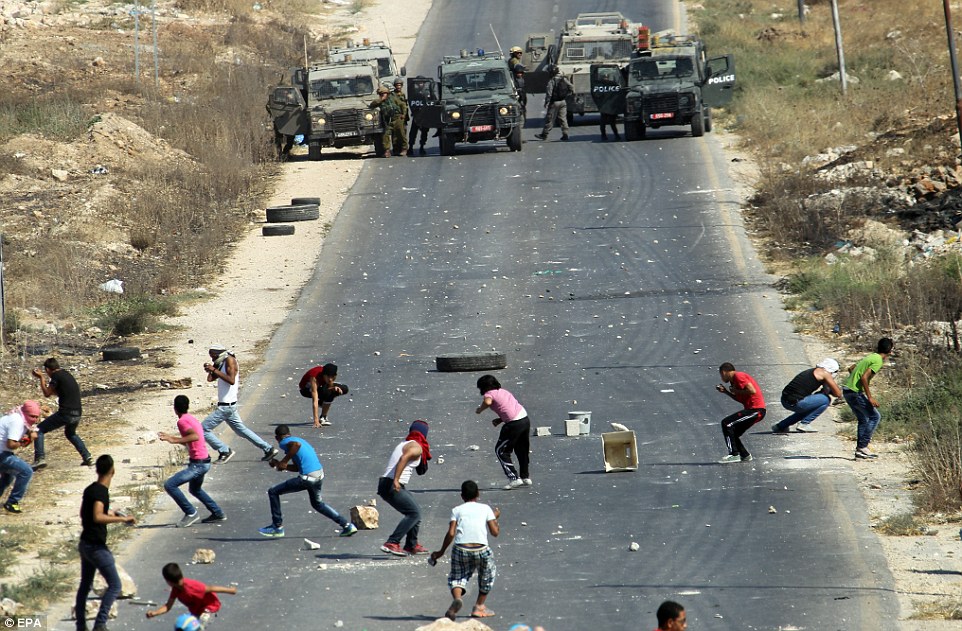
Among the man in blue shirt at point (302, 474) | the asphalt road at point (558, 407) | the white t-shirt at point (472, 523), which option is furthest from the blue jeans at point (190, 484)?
the white t-shirt at point (472, 523)

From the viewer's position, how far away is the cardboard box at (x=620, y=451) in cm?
1608

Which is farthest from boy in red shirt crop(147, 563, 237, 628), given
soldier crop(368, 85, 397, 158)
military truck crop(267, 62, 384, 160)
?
military truck crop(267, 62, 384, 160)

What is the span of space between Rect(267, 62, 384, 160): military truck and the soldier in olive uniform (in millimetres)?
387

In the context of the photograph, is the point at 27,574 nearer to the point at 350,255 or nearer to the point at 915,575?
the point at 915,575

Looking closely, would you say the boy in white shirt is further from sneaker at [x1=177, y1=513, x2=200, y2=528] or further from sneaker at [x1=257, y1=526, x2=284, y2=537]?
sneaker at [x1=177, y1=513, x2=200, y2=528]

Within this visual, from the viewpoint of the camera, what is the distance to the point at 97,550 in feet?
36.1

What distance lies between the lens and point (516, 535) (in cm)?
1391

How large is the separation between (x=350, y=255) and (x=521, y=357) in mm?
8070

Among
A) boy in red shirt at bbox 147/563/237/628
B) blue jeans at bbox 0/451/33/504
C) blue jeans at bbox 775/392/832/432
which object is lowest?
blue jeans at bbox 775/392/832/432

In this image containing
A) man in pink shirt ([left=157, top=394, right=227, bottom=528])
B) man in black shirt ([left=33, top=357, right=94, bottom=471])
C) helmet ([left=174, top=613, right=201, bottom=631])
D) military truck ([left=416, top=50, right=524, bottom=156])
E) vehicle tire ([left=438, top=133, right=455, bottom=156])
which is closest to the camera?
helmet ([left=174, top=613, right=201, bottom=631])

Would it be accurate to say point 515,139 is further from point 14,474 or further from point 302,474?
point 302,474

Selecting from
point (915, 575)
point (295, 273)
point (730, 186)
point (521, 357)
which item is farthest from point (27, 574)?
point (730, 186)

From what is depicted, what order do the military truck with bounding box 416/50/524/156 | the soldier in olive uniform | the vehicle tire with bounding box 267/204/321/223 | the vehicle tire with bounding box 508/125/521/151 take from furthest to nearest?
the vehicle tire with bounding box 508/125/521/151, the soldier in olive uniform, the military truck with bounding box 416/50/524/156, the vehicle tire with bounding box 267/204/321/223

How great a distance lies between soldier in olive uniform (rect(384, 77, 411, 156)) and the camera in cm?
3534
